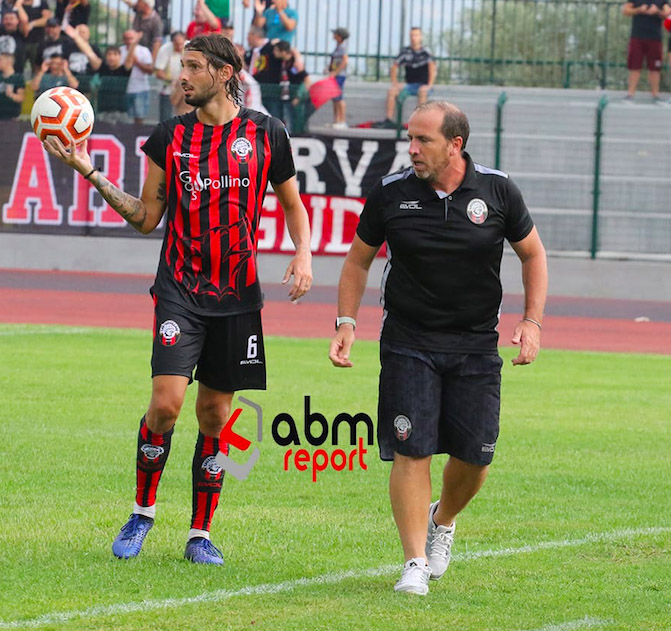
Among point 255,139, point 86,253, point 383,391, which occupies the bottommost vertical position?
point 86,253

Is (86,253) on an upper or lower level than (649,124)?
lower

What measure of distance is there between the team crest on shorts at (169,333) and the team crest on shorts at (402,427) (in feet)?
3.40

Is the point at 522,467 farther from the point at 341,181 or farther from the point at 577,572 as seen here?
the point at 341,181

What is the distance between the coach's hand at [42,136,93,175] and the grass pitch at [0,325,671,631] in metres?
1.73

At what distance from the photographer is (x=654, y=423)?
455 inches

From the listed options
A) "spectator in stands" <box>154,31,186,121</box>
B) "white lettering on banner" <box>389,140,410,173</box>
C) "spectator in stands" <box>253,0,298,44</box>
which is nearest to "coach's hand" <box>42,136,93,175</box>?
"white lettering on banner" <box>389,140,410,173</box>

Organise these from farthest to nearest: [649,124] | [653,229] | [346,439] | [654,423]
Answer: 1. [649,124]
2. [653,229]
3. [654,423]
4. [346,439]

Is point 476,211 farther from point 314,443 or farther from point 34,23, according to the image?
point 34,23

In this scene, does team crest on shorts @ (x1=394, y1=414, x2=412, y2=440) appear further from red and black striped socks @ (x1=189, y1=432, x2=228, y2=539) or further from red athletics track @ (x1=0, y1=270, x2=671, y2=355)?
red athletics track @ (x1=0, y1=270, x2=671, y2=355)

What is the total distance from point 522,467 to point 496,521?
177cm

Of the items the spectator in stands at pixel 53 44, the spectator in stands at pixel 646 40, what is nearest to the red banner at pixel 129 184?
the spectator in stands at pixel 53 44

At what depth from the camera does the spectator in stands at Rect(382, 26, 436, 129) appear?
26263 mm

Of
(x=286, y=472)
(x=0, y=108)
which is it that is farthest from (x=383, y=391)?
(x=0, y=108)

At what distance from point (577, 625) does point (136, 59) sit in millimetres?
21507
